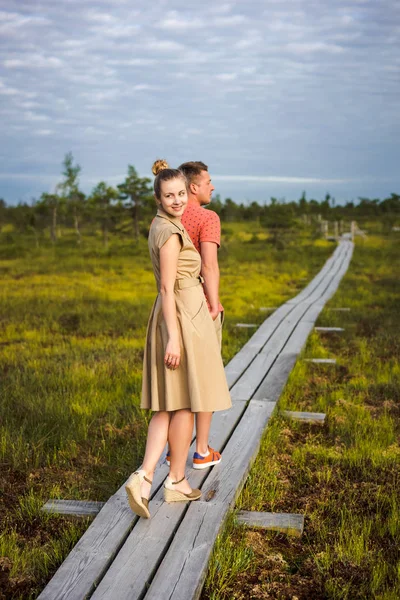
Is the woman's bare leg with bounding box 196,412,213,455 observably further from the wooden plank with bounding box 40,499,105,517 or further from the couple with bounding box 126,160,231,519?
the wooden plank with bounding box 40,499,105,517

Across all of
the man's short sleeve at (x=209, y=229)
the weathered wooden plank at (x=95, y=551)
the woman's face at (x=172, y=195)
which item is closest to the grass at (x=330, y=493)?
the weathered wooden plank at (x=95, y=551)

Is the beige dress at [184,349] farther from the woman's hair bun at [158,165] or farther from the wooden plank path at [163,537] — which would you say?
the wooden plank path at [163,537]

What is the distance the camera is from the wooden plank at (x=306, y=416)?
4.87m

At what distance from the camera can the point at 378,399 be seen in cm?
560

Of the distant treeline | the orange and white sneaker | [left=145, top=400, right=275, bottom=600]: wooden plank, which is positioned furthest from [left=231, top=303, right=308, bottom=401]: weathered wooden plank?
the distant treeline

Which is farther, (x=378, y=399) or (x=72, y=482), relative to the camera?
(x=378, y=399)

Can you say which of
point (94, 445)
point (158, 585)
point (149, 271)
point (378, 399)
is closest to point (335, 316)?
point (378, 399)

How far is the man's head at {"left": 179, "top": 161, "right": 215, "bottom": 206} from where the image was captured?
3629 mm

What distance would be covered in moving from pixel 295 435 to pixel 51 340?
15.5 feet

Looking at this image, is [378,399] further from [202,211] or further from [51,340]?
[51,340]

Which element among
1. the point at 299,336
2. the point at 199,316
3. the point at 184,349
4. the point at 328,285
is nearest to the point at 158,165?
the point at 199,316

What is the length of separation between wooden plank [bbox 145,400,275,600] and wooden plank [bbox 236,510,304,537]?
4.4 inches

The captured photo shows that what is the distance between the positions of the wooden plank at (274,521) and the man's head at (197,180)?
1818 millimetres

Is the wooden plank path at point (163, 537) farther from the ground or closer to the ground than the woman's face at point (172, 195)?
closer to the ground
